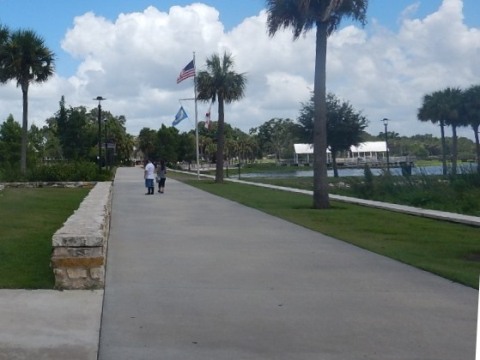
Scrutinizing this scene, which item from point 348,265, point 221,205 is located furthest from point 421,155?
point 348,265

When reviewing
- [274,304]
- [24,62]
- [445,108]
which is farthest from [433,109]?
[274,304]

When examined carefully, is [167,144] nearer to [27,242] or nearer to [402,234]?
[402,234]

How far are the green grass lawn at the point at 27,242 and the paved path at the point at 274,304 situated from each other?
3.27 feet

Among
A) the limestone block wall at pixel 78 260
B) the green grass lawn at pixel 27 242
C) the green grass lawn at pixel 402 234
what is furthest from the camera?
the green grass lawn at pixel 402 234

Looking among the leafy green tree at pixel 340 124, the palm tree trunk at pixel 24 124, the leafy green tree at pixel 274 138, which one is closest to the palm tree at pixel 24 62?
the palm tree trunk at pixel 24 124

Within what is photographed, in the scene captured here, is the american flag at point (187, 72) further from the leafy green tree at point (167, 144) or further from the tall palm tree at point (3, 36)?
the leafy green tree at point (167, 144)

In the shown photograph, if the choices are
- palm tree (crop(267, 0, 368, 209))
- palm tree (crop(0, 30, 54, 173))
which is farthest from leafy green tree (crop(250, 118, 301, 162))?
palm tree (crop(267, 0, 368, 209))

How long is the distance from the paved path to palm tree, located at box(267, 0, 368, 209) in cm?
949

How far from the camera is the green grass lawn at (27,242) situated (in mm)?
9164

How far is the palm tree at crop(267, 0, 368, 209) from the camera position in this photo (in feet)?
74.3

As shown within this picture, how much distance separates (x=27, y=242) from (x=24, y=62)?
35494 millimetres

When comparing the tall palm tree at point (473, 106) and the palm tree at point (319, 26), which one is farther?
the tall palm tree at point (473, 106)

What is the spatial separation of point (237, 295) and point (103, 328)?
6.88ft

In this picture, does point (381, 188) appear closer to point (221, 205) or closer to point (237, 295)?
point (221, 205)
